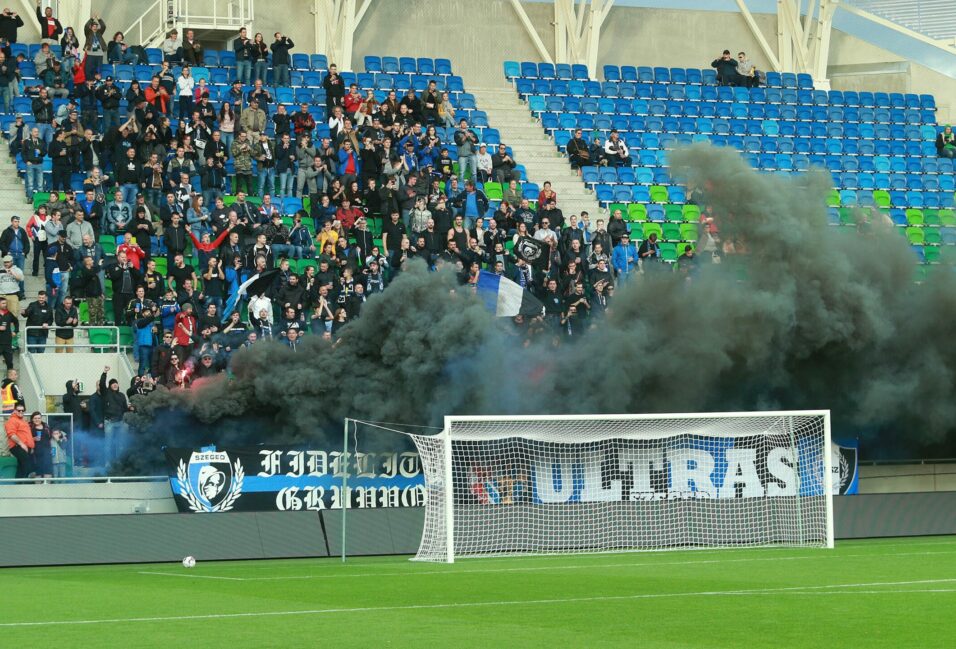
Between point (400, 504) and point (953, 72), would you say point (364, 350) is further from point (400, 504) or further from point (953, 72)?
point (953, 72)

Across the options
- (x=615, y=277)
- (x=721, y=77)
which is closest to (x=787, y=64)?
(x=721, y=77)

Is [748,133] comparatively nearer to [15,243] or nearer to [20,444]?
[15,243]

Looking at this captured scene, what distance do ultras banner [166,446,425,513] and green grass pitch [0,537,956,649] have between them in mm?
3345

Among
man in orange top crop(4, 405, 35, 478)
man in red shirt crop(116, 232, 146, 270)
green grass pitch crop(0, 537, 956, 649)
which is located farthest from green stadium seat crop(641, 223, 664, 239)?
man in orange top crop(4, 405, 35, 478)

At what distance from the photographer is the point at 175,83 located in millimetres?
31453

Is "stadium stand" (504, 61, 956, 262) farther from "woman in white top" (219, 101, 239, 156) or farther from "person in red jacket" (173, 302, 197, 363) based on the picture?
"person in red jacket" (173, 302, 197, 363)

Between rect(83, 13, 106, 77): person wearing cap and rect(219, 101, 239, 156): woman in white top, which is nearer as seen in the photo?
rect(219, 101, 239, 156): woman in white top

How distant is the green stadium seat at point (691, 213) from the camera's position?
34156mm

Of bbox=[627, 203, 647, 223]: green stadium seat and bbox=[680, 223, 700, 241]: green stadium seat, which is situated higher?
bbox=[627, 203, 647, 223]: green stadium seat

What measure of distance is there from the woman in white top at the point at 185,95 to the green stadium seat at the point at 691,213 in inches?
434

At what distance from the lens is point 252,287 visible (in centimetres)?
2714

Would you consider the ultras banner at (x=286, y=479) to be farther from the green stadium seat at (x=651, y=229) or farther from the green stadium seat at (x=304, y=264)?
the green stadium seat at (x=651, y=229)

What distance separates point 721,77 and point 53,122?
1790 cm

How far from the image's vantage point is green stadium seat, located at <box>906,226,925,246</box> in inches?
1367
